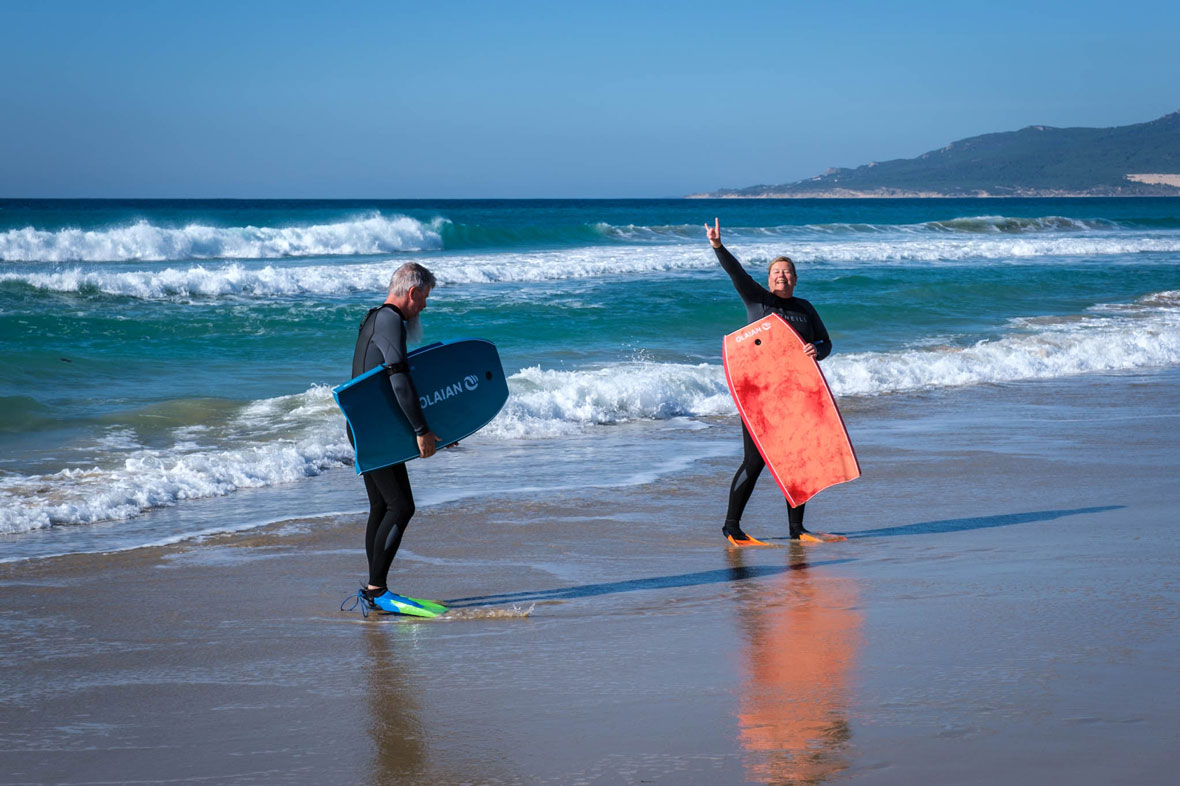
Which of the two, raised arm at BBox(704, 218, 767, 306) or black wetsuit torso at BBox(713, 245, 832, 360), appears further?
black wetsuit torso at BBox(713, 245, 832, 360)

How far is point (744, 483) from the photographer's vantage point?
5730mm

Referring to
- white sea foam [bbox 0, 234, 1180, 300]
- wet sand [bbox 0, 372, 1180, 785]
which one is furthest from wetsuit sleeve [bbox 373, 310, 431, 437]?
white sea foam [bbox 0, 234, 1180, 300]

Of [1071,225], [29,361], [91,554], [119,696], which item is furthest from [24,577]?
[1071,225]

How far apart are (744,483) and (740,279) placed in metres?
1.05

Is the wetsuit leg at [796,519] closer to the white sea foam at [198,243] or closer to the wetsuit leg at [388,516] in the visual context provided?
the wetsuit leg at [388,516]

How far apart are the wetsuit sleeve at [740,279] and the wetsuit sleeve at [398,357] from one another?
1.83 metres

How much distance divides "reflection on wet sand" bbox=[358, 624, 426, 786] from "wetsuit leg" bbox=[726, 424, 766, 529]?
219cm

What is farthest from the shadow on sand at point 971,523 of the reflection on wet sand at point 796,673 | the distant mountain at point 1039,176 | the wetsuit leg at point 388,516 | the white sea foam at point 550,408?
the distant mountain at point 1039,176

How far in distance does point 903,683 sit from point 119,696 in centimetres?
249

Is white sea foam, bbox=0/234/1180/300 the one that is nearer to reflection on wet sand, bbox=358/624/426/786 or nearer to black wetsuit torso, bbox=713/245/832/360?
black wetsuit torso, bbox=713/245/832/360

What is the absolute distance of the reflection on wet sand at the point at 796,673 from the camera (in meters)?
2.89

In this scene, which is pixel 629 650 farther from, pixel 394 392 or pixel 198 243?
pixel 198 243

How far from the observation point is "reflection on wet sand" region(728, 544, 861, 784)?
289cm

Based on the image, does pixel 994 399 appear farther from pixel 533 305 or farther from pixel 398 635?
pixel 533 305
